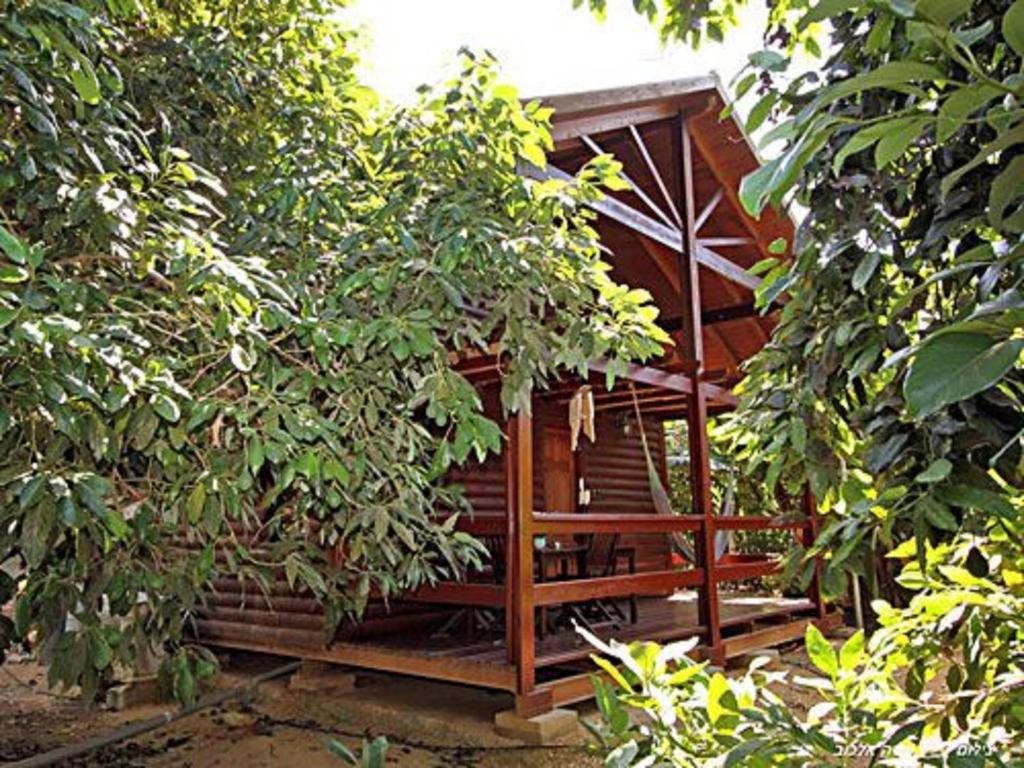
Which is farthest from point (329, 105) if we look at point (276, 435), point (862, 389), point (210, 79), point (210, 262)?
point (862, 389)

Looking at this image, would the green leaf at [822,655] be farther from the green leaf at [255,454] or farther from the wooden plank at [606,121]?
the wooden plank at [606,121]

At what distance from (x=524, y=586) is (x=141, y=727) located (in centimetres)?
266

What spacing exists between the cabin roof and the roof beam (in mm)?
12

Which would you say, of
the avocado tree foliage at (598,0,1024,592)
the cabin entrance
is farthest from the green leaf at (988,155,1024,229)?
the cabin entrance

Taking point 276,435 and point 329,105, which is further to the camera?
point 329,105

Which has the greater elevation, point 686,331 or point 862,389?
point 686,331

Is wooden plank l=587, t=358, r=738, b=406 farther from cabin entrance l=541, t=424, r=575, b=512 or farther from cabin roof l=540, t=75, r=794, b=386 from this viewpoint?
cabin entrance l=541, t=424, r=575, b=512

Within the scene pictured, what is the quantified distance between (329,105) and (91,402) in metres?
2.34

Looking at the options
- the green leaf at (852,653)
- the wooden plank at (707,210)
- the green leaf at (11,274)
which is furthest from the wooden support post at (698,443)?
the green leaf at (11,274)

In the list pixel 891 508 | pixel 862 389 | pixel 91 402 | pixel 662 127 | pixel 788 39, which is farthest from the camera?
pixel 662 127

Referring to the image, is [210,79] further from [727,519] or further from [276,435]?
[727,519]

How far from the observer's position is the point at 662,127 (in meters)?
7.73

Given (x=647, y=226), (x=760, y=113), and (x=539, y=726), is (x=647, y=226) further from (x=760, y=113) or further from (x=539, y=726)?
(x=760, y=113)

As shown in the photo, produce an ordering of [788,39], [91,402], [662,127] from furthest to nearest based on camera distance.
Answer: [662,127], [788,39], [91,402]
